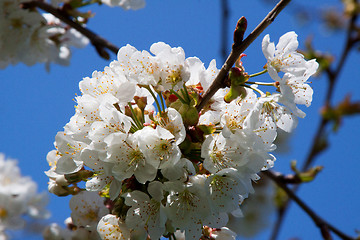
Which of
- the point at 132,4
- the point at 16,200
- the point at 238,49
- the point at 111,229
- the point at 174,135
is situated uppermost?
the point at 132,4

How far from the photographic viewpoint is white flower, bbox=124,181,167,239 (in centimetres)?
142

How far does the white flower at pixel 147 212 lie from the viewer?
55.7 inches

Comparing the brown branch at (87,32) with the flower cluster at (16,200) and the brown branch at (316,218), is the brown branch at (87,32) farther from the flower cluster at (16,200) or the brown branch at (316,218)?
the flower cluster at (16,200)

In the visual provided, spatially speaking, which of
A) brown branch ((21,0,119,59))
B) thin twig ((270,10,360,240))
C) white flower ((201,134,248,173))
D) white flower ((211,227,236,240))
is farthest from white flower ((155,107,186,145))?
thin twig ((270,10,360,240))

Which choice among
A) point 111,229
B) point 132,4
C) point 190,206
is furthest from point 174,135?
point 132,4

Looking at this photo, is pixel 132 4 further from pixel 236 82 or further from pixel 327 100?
pixel 327 100

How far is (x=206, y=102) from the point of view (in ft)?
4.94

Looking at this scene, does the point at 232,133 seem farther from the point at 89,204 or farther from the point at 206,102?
the point at 89,204

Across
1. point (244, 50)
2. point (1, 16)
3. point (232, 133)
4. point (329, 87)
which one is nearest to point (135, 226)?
point (232, 133)

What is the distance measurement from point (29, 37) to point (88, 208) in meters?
1.68

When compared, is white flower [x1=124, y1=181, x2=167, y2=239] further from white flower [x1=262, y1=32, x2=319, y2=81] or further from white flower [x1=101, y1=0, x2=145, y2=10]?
white flower [x1=101, y1=0, x2=145, y2=10]

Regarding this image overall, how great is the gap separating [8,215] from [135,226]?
225 cm

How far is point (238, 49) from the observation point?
4.44 ft

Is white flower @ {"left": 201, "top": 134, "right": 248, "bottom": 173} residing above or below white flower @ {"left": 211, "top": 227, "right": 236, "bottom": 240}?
above
